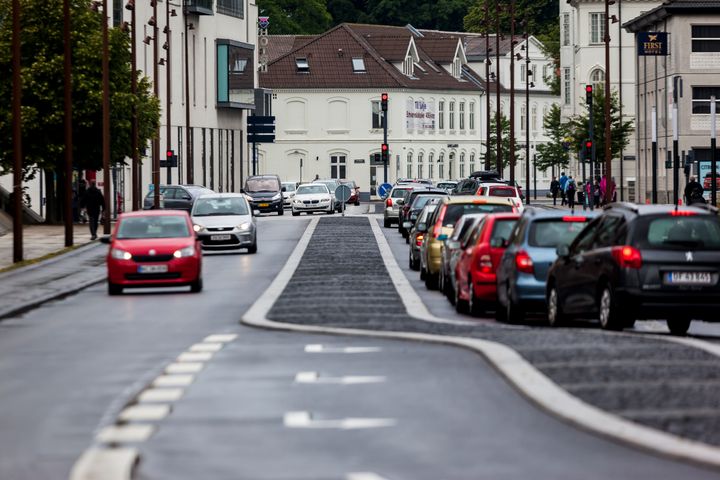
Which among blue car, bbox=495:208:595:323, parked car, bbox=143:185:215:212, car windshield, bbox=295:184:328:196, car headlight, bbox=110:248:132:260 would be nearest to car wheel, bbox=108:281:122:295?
car headlight, bbox=110:248:132:260

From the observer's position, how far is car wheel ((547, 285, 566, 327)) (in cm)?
2269

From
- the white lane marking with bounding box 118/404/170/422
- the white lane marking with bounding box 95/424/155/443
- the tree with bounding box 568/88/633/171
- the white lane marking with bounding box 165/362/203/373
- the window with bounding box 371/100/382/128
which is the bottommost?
the white lane marking with bounding box 165/362/203/373

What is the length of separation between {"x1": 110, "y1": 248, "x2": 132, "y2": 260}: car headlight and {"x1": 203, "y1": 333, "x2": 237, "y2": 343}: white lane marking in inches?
441

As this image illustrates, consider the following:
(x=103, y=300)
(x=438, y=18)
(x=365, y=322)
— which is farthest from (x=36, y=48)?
(x=438, y=18)

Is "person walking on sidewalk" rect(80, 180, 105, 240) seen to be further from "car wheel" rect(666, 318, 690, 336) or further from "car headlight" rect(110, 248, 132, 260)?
"car wheel" rect(666, 318, 690, 336)

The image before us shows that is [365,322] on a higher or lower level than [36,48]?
lower

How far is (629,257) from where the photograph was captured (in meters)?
20.8

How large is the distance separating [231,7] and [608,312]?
9856 cm

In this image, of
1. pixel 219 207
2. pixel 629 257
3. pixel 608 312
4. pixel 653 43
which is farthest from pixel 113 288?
pixel 653 43

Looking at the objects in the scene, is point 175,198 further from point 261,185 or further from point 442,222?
point 442,222

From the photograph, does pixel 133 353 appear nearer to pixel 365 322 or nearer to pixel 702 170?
pixel 365 322

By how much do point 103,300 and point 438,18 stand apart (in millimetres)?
141775

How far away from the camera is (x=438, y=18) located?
170375 mm

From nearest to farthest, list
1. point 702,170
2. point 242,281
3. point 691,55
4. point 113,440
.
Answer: point 113,440
point 242,281
point 702,170
point 691,55
